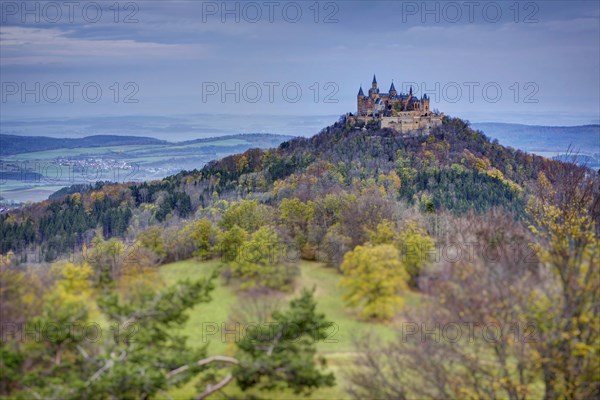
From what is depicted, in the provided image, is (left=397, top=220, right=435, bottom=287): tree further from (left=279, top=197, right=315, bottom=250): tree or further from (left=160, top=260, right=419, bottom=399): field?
(left=279, top=197, right=315, bottom=250): tree

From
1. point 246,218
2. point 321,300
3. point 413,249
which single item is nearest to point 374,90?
point 246,218

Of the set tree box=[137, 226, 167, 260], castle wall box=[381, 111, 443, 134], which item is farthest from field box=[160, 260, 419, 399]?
castle wall box=[381, 111, 443, 134]

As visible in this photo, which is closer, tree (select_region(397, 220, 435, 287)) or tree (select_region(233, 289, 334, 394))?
tree (select_region(233, 289, 334, 394))

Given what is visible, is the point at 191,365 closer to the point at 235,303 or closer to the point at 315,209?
the point at 235,303

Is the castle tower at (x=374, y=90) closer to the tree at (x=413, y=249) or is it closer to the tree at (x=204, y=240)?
the tree at (x=204, y=240)

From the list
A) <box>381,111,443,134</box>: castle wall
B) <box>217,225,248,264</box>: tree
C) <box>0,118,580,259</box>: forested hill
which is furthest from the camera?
<box>381,111,443,134</box>: castle wall

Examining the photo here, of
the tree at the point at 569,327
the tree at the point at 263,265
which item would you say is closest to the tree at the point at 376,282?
the tree at the point at 263,265
